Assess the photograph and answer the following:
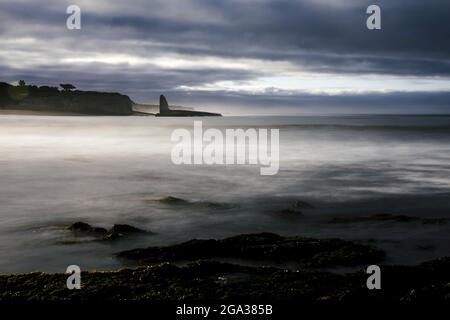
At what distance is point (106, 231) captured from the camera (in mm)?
12195

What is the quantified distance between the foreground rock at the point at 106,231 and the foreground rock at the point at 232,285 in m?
3.90

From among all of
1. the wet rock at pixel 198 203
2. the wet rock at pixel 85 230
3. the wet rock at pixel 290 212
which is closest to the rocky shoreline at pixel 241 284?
the wet rock at pixel 85 230

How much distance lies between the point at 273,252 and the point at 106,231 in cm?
461

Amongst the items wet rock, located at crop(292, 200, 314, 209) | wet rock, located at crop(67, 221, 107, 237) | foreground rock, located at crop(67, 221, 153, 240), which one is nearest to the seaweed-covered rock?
foreground rock, located at crop(67, 221, 153, 240)

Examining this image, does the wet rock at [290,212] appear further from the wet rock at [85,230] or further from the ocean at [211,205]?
the wet rock at [85,230]

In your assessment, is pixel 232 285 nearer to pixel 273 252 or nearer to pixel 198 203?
pixel 273 252

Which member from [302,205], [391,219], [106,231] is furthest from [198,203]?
[391,219]

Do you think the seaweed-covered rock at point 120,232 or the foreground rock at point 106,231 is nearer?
the seaweed-covered rock at point 120,232

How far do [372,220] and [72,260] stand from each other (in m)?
7.90

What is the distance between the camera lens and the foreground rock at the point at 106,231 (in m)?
11.6

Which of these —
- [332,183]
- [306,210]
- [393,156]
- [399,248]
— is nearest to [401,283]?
[399,248]

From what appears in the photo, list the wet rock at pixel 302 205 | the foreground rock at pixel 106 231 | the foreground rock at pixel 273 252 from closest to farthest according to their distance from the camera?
1. the foreground rock at pixel 273 252
2. the foreground rock at pixel 106 231
3. the wet rock at pixel 302 205

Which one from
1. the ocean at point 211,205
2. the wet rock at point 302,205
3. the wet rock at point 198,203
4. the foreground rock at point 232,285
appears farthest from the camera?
the wet rock at point 198,203
